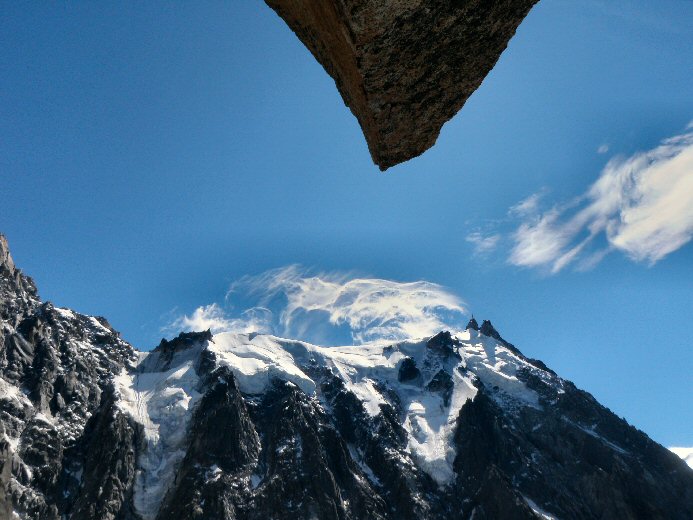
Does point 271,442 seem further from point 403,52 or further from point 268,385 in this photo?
point 403,52

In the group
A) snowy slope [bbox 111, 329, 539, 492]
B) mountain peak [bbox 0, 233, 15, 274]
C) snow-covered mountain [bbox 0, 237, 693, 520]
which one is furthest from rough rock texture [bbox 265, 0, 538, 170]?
mountain peak [bbox 0, 233, 15, 274]

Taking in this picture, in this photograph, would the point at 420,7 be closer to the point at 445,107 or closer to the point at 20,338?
the point at 445,107

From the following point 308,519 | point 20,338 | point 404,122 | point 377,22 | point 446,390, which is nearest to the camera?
point 377,22

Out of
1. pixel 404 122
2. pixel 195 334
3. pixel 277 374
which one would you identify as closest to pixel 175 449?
pixel 277 374

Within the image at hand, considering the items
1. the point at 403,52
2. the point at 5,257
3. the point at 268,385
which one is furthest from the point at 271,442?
the point at 403,52

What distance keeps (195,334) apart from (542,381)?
130205 mm

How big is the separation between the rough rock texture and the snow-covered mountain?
12864cm

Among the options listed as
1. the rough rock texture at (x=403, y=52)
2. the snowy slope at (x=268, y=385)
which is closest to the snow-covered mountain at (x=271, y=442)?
the snowy slope at (x=268, y=385)

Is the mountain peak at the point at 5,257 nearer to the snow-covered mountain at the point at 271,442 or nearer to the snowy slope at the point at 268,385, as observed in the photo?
the snow-covered mountain at the point at 271,442

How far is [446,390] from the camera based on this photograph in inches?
7392

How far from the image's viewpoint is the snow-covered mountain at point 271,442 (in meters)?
126

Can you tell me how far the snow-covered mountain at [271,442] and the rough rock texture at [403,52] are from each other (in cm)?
12864

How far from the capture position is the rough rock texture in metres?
4.07

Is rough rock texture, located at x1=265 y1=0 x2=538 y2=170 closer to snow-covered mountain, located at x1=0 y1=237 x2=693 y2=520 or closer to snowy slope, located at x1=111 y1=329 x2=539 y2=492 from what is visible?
snow-covered mountain, located at x1=0 y1=237 x2=693 y2=520
